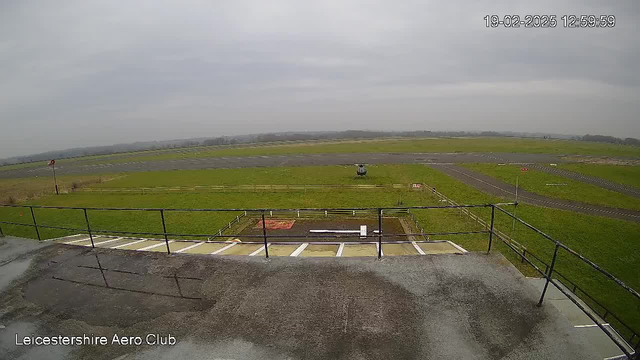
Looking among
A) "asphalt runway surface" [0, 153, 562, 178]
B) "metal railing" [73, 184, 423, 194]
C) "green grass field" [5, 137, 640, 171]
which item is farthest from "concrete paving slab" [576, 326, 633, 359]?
"green grass field" [5, 137, 640, 171]

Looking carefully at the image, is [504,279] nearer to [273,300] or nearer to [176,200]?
[273,300]

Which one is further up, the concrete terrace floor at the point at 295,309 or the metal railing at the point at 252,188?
the concrete terrace floor at the point at 295,309

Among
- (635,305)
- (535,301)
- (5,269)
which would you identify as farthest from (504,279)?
(635,305)

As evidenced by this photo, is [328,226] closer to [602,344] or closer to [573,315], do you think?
[573,315]

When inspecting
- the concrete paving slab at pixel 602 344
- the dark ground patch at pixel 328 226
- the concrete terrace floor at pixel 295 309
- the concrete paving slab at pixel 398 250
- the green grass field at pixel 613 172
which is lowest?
the green grass field at pixel 613 172

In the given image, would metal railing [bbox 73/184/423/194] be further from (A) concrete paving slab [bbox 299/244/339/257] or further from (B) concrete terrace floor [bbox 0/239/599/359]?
(B) concrete terrace floor [bbox 0/239/599/359]

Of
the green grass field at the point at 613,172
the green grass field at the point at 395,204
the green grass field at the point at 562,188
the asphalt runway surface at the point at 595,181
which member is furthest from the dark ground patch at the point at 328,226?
the green grass field at the point at 613,172

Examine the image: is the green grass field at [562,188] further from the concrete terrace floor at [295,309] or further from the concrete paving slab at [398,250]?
the concrete terrace floor at [295,309]
